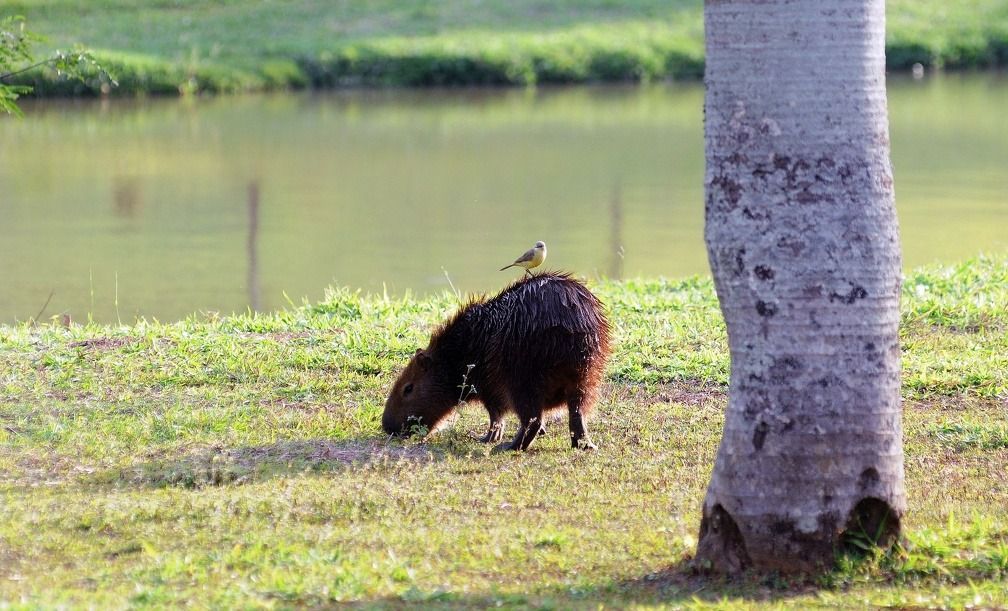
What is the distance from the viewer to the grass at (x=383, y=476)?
4.54 metres

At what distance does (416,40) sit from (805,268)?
23.4m

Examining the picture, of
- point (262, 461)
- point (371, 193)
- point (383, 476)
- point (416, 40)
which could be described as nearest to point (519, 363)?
point (383, 476)

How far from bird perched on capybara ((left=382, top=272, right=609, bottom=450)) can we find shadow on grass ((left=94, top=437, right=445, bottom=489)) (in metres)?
0.31

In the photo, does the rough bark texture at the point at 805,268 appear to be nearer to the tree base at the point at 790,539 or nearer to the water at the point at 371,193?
the tree base at the point at 790,539

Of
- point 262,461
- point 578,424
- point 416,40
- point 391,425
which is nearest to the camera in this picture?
point 262,461

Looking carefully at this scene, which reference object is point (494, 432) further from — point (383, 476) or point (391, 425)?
point (383, 476)

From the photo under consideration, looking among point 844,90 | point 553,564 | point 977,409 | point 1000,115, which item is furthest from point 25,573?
point 1000,115

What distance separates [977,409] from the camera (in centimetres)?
693

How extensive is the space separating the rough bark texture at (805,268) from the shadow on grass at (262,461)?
198 centimetres

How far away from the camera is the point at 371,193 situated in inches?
634

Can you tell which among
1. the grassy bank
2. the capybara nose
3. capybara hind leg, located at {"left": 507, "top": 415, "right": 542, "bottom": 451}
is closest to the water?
the grassy bank

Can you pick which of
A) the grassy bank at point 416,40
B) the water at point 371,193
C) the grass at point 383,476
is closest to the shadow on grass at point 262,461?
the grass at point 383,476

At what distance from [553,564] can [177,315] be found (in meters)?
6.27

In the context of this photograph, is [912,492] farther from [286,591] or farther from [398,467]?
[286,591]
